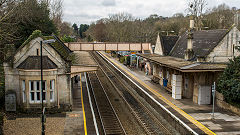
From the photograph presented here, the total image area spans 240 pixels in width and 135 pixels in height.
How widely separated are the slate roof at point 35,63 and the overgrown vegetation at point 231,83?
1315 cm

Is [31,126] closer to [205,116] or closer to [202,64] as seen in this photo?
[205,116]

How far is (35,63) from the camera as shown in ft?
59.3

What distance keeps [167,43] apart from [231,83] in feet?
48.6

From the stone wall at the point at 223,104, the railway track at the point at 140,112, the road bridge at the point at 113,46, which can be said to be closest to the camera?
the railway track at the point at 140,112

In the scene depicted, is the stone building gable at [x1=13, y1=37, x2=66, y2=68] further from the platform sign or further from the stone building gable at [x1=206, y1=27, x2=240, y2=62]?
the stone building gable at [x1=206, y1=27, x2=240, y2=62]

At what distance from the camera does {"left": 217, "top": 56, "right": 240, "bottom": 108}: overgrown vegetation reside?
17.2 metres

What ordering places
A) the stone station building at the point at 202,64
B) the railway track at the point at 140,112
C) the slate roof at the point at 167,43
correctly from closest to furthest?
the railway track at the point at 140,112 < the stone station building at the point at 202,64 < the slate roof at the point at 167,43

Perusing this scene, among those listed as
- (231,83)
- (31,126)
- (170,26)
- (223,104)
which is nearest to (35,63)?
(31,126)

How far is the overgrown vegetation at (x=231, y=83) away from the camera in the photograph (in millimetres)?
17203

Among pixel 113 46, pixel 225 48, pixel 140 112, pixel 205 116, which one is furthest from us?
pixel 113 46

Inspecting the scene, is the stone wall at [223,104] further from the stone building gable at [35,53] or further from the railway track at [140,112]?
the stone building gable at [35,53]

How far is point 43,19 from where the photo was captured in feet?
123

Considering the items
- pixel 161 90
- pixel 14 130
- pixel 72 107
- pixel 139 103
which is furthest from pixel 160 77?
pixel 14 130

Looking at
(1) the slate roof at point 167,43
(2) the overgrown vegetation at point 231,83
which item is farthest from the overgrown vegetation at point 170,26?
(2) the overgrown vegetation at point 231,83
